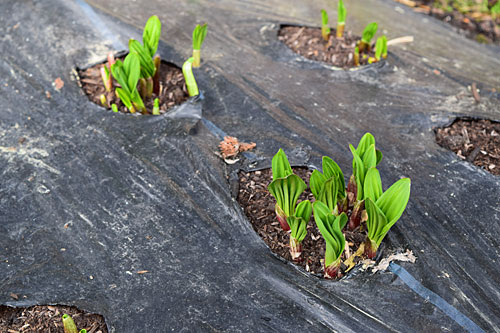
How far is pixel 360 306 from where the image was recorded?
1687 mm

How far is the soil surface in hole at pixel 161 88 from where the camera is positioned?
2500 millimetres

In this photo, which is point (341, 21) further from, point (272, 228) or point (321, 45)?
point (272, 228)

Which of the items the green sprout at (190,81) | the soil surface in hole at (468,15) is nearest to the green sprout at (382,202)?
the green sprout at (190,81)

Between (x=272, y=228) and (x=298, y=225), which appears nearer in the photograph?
(x=298, y=225)

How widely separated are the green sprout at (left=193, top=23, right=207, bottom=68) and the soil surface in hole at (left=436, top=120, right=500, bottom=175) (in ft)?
4.24

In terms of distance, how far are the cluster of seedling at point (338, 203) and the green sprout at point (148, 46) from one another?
941 millimetres

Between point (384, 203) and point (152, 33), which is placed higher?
point (152, 33)

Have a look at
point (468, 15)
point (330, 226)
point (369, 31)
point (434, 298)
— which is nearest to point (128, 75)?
point (330, 226)

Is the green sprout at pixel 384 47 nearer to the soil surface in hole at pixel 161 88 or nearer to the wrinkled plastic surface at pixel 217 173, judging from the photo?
the wrinkled plastic surface at pixel 217 173

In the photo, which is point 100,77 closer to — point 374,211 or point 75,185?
point 75,185

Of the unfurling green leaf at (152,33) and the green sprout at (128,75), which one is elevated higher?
the unfurling green leaf at (152,33)

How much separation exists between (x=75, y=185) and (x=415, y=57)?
2.06 meters

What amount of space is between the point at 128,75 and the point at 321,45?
4.07 feet

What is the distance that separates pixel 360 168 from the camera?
5.74ft
